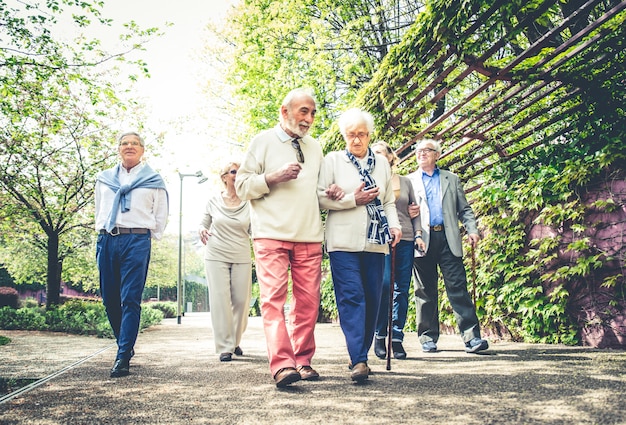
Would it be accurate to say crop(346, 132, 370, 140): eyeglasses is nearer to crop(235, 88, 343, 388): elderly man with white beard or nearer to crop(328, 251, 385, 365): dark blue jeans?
crop(235, 88, 343, 388): elderly man with white beard

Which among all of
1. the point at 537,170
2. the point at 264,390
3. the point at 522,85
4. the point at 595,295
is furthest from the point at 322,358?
the point at 522,85

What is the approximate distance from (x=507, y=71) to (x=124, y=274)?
13.6ft

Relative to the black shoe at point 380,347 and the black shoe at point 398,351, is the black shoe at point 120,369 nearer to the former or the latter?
the black shoe at point 380,347

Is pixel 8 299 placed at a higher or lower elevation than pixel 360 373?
higher

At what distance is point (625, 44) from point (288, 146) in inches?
132

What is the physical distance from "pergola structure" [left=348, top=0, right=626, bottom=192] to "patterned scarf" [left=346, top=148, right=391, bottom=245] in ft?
6.67

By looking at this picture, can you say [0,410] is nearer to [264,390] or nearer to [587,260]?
[264,390]

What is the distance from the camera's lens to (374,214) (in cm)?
387

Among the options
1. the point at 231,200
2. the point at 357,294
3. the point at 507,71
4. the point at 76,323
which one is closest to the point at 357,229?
the point at 357,294

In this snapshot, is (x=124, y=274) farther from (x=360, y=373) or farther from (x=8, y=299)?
(x=8, y=299)

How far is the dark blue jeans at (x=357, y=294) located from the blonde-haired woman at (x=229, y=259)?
1969mm

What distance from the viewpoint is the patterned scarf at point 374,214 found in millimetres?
3811

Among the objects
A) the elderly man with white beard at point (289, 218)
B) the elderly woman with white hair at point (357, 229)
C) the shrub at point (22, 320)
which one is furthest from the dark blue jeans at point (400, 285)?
the shrub at point (22, 320)

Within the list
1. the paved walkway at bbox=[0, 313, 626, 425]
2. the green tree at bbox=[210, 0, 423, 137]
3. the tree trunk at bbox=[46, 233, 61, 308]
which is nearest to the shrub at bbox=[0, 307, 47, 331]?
the tree trunk at bbox=[46, 233, 61, 308]
